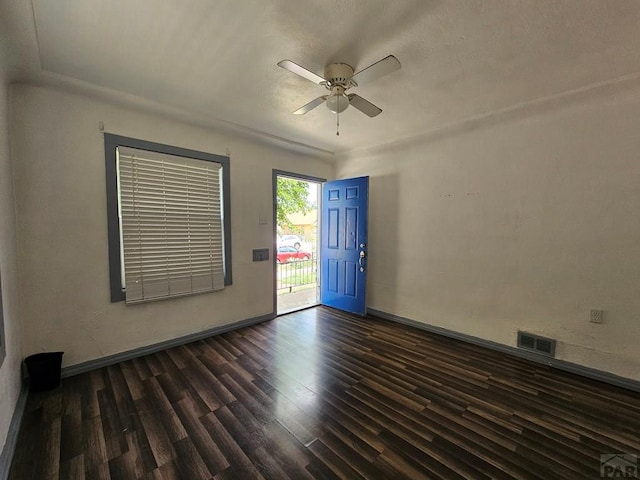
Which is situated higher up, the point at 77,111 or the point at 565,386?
the point at 77,111

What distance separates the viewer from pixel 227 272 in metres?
3.34

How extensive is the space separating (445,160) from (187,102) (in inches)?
118

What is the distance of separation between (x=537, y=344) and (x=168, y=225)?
4.11 m

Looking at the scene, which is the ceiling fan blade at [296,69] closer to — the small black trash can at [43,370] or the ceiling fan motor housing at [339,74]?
the ceiling fan motor housing at [339,74]

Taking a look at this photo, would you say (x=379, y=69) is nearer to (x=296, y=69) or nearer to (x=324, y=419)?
(x=296, y=69)

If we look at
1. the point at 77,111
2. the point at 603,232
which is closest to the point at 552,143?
the point at 603,232

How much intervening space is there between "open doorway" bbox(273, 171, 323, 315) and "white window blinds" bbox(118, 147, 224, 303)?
0.95 metres

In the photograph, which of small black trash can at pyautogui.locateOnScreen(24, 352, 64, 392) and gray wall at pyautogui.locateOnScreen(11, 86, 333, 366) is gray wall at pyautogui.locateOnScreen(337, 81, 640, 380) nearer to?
gray wall at pyautogui.locateOnScreen(11, 86, 333, 366)

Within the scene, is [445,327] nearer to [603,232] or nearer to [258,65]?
[603,232]

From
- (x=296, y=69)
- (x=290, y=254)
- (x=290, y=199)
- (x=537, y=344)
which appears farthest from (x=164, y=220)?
(x=290, y=199)

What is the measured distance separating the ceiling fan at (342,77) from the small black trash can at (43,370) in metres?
2.93

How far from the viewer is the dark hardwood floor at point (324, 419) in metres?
1.45

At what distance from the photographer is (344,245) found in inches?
163

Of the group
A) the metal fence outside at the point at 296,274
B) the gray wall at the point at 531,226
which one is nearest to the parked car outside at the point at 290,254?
the metal fence outside at the point at 296,274
